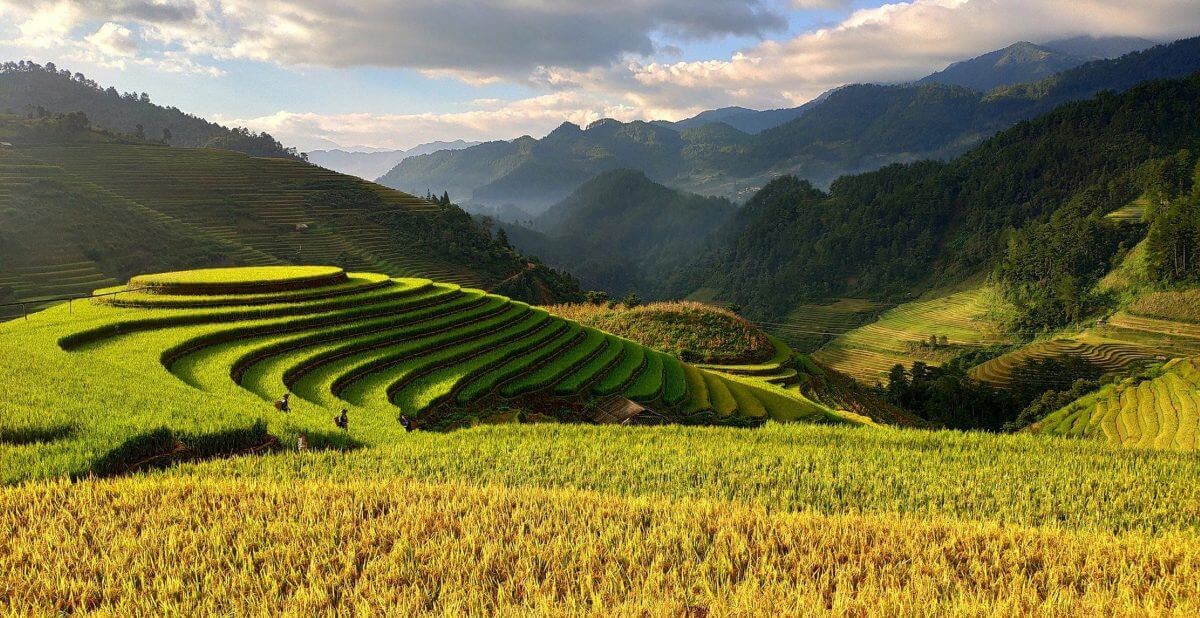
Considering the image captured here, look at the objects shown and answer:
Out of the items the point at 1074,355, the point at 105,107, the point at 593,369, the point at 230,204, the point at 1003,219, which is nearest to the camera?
the point at 593,369

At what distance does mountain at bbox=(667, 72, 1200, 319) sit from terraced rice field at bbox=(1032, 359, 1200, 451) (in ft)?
131

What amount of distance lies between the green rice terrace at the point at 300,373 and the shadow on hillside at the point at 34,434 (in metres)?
0.02

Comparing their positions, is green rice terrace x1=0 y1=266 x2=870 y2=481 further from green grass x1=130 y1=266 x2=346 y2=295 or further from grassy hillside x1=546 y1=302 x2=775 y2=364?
grassy hillside x1=546 y1=302 x2=775 y2=364

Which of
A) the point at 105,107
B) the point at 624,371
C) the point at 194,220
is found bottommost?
the point at 624,371

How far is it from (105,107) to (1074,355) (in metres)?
236

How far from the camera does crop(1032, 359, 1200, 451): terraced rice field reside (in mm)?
38625

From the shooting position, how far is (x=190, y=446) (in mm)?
9336

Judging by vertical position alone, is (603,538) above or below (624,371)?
above

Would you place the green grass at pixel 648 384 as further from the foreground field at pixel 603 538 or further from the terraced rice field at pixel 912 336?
the terraced rice field at pixel 912 336

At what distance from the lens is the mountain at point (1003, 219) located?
95.0 metres

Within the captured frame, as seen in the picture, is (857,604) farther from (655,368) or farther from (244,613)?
(655,368)

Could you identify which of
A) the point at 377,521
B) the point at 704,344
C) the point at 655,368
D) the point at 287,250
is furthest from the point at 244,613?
the point at 287,250

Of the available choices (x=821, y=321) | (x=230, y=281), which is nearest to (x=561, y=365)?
(x=230, y=281)

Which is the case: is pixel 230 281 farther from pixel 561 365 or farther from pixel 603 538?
pixel 603 538
